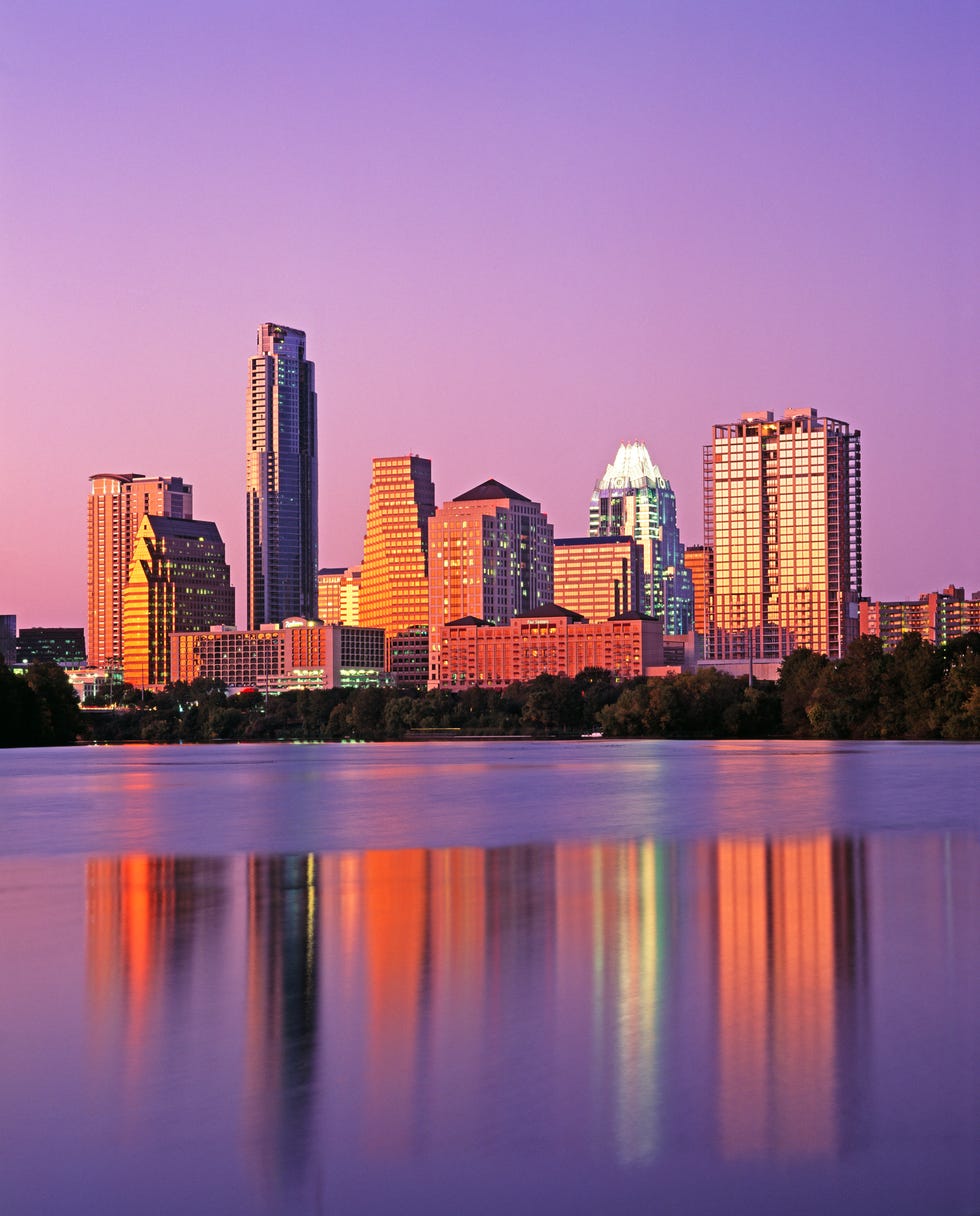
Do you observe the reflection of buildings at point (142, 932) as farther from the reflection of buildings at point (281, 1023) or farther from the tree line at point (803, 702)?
the tree line at point (803, 702)

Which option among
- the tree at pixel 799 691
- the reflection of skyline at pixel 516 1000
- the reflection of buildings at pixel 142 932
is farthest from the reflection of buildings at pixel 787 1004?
the tree at pixel 799 691

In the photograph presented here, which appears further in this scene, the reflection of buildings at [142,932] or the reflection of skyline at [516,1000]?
the reflection of buildings at [142,932]

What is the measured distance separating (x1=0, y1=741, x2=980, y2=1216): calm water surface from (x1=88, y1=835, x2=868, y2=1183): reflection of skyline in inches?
2.0

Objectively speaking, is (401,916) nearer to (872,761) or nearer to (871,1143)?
(871,1143)

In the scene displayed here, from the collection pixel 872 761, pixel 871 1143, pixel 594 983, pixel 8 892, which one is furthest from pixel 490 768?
pixel 871 1143

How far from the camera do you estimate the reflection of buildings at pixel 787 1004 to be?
11.6m

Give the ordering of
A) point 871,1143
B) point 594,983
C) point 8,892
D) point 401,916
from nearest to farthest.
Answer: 1. point 871,1143
2. point 594,983
3. point 401,916
4. point 8,892

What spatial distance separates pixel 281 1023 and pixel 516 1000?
96.0 inches

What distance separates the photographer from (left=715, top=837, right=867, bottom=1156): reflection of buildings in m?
11.6

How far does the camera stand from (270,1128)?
38.3ft

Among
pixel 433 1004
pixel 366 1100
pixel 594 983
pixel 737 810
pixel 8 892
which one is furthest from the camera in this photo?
pixel 737 810

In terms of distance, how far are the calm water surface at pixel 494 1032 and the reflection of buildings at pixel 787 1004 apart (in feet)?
0.16

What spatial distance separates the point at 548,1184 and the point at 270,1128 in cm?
235

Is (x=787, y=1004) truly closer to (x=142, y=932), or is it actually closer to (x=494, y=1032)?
(x=494, y=1032)
